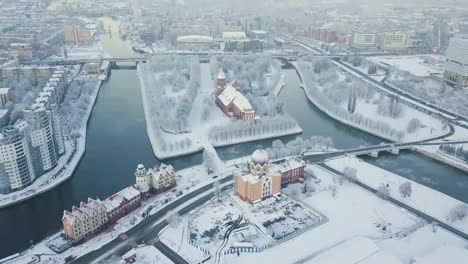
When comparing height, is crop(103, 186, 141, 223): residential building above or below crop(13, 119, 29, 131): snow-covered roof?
below

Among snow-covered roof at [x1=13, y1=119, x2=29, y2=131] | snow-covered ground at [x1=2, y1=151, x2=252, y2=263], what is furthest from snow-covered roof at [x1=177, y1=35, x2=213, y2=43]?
snow-covered roof at [x1=13, y1=119, x2=29, y2=131]

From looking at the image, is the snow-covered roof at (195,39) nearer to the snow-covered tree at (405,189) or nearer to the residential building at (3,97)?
the residential building at (3,97)

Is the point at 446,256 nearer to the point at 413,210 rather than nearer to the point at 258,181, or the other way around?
the point at 413,210

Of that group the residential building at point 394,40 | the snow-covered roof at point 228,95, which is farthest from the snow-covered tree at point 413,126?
the residential building at point 394,40

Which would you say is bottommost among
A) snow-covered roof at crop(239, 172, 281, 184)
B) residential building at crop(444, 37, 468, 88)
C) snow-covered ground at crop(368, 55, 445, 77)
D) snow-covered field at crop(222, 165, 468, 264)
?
snow-covered field at crop(222, 165, 468, 264)

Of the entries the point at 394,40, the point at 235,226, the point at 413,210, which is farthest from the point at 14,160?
the point at 394,40

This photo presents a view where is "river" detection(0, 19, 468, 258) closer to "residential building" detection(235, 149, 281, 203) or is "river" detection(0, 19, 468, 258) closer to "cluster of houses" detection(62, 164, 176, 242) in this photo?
"cluster of houses" detection(62, 164, 176, 242)

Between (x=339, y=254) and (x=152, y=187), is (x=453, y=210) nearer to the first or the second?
(x=339, y=254)
